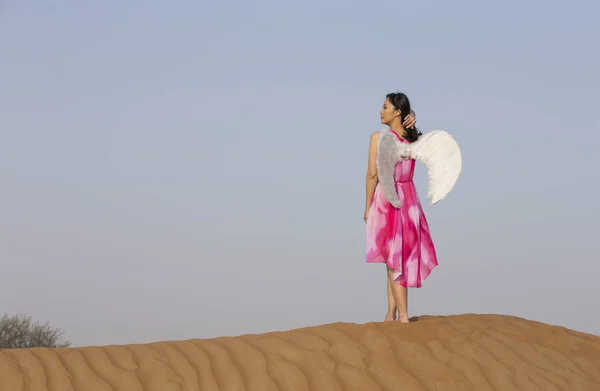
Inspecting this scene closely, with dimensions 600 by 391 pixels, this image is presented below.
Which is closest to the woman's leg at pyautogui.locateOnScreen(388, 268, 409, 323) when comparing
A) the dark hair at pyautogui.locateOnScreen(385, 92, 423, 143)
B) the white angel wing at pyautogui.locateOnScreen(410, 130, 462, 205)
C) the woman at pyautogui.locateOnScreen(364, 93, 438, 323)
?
the woman at pyautogui.locateOnScreen(364, 93, 438, 323)

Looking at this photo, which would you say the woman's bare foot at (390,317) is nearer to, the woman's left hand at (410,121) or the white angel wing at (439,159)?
the white angel wing at (439,159)

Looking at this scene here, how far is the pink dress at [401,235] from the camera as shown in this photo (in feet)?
28.1

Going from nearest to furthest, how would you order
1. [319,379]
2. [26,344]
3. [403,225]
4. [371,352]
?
[319,379], [371,352], [403,225], [26,344]

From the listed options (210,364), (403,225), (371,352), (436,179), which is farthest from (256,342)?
(436,179)

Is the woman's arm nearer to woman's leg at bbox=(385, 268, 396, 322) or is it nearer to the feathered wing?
the feathered wing

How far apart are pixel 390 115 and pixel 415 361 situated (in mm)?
2498

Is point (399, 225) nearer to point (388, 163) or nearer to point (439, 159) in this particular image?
point (388, 163)

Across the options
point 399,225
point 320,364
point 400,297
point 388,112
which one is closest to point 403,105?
point 388,112

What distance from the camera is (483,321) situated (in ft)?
31.4

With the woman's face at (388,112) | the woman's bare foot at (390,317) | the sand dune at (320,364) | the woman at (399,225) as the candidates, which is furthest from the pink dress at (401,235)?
the sand dune at (320,364)

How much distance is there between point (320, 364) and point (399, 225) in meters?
1.75

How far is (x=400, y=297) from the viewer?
28.2 feet

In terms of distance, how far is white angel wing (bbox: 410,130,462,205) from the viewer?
343 inches

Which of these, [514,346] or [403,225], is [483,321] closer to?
[514,346]
